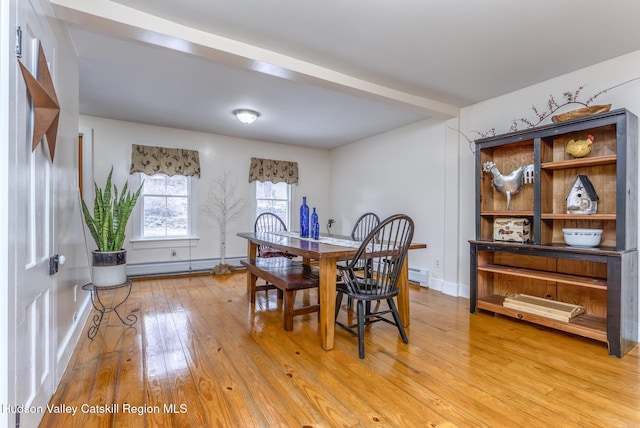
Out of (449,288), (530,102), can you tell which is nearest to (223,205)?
(449,288)

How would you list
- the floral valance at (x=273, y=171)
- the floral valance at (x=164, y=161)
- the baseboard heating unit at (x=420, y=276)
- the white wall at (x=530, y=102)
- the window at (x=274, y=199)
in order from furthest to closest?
the window at (x=274, y=199) < the floral valance at (x=273, y=171) < the floral valance at (x=164, y=161) < the baseboard heating unit at (x=420, y=276) < the white wall at (x=530, y=102)

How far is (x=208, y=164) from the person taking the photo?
5.25 m

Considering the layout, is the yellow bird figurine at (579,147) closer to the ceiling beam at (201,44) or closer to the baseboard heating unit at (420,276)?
the ceiling beam at (201,44)

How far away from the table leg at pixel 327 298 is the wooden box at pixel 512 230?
1859mm

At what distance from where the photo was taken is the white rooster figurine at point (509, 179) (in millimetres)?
2979

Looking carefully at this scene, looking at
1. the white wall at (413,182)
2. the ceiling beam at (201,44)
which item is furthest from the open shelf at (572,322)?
the ceiling beam at (201,44)

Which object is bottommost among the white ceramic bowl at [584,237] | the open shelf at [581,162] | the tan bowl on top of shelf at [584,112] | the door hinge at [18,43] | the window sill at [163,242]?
the window sill at [163,242]

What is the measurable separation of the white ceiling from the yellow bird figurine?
0.69 meters

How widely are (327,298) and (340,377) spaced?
0.55 metres

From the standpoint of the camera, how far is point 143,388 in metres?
1.80

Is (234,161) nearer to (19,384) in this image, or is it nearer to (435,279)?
(435,279)

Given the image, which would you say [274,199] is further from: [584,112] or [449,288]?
[584,112]

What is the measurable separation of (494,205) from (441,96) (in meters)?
1.33

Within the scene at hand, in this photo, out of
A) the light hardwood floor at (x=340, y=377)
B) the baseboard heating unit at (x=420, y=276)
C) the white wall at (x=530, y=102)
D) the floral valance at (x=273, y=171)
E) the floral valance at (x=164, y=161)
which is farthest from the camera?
the floral valance at (x=273, y=171)
